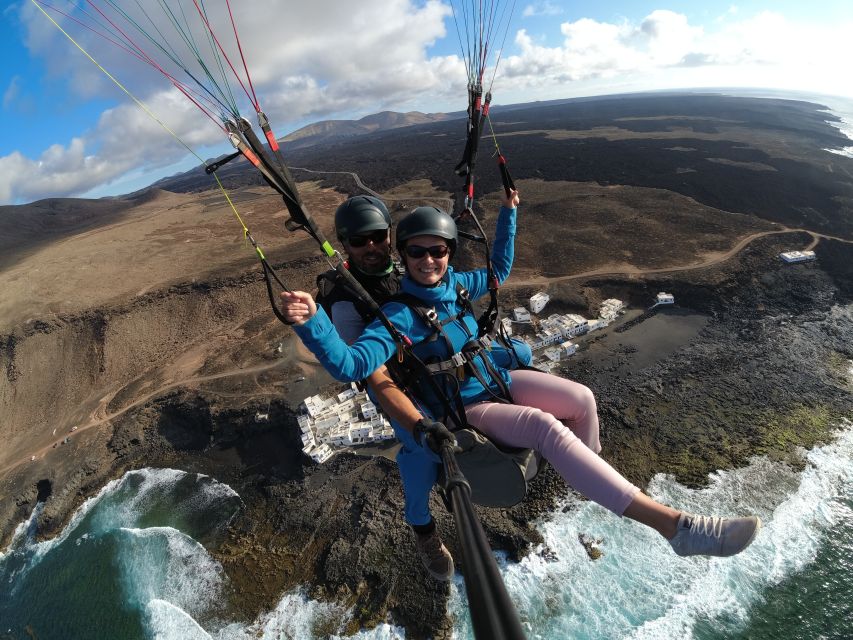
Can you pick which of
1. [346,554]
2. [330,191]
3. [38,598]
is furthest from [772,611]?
[330,191]

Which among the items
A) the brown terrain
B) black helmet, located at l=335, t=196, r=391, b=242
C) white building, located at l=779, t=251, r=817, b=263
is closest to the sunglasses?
black helmet, located at l=335, t=196, r=391, b=242

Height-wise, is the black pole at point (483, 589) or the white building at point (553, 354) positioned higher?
the black pole at point (483, 589)

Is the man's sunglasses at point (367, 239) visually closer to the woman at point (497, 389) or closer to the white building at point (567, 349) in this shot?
the woman at point (497, 389)

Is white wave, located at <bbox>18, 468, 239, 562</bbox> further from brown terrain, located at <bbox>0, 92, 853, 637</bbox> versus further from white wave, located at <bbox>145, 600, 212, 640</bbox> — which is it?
white wave, located at <bbox>145, 600, 212, 640</bbox>

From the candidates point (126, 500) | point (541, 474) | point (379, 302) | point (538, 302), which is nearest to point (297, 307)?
point (379, 302)

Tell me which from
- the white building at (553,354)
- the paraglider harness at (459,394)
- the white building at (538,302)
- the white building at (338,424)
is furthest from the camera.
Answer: the white building at (538,302)

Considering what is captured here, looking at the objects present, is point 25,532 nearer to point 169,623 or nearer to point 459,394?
point 169,623

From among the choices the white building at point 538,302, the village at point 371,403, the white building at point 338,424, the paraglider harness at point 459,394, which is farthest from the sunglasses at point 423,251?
the white building at point 538,302
